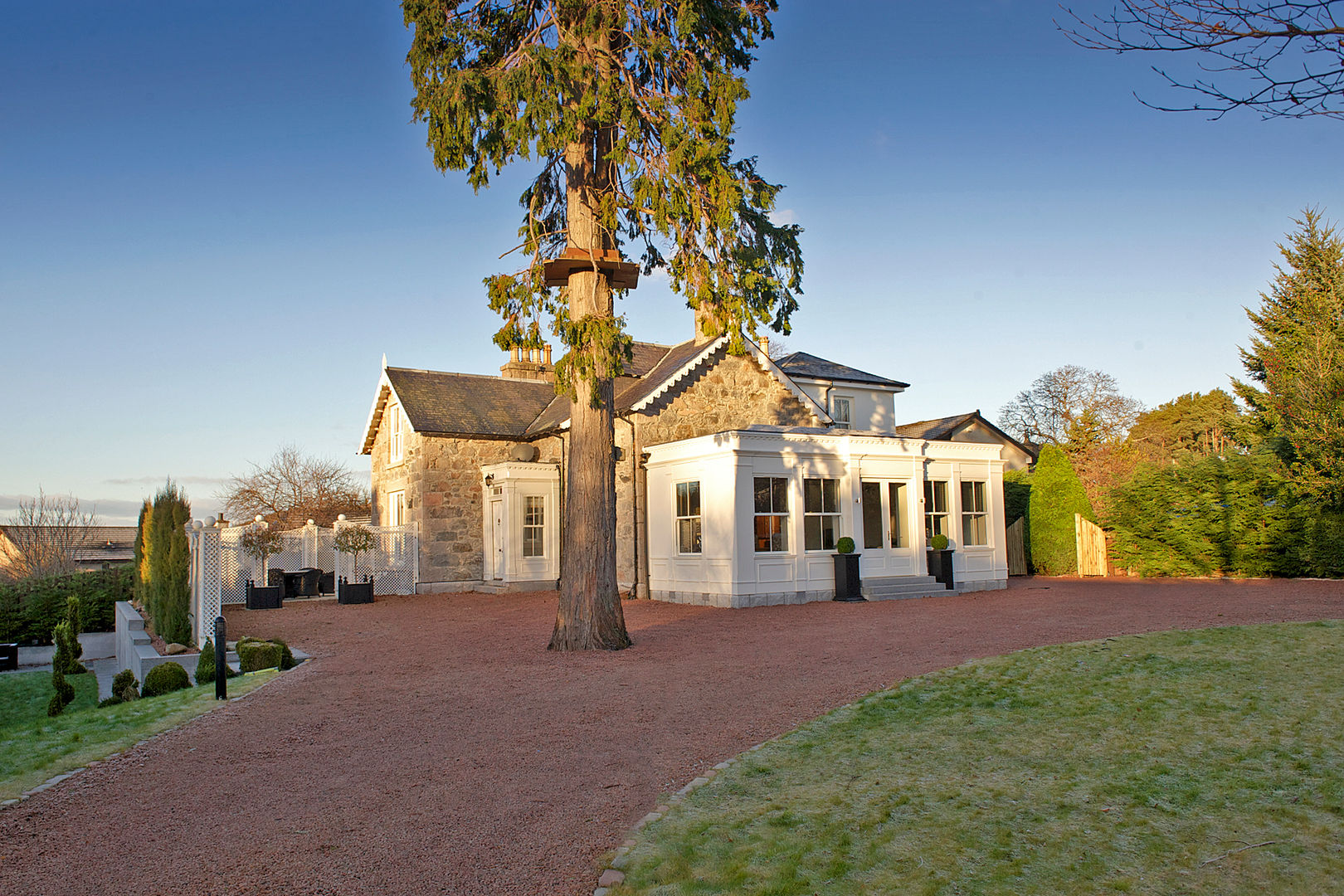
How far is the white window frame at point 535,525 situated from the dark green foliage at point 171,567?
8700mm

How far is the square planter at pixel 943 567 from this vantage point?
60.1 feet

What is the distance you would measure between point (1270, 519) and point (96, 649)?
23621 millimetres

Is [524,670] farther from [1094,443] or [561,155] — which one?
[1094,443]

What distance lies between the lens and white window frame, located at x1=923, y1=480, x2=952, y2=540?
18719 millimetres

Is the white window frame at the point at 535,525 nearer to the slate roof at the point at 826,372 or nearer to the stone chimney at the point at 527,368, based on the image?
the stone chimney at the point at 527,368

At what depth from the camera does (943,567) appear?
1838 centimetres

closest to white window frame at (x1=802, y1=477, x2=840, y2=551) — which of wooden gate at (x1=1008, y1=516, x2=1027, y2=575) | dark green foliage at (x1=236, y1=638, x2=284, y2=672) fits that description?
wooden gate at (x1=1008, y1=516, x2=1027, y2=575)

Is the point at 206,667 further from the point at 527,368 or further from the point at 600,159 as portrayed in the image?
the point at 527,368

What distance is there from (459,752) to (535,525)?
15.5 metres

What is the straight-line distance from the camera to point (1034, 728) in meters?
5.87

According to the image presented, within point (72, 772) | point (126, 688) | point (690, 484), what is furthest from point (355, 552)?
point (72, 772)

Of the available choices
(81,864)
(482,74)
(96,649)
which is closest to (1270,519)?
(482,74)

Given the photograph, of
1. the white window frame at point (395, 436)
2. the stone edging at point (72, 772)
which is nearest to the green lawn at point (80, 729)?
the stone edging at point (72, 772)

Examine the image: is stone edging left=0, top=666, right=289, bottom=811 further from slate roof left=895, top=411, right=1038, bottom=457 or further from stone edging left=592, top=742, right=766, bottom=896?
slate roof left=895, top=411, right=1038, bottom=457
